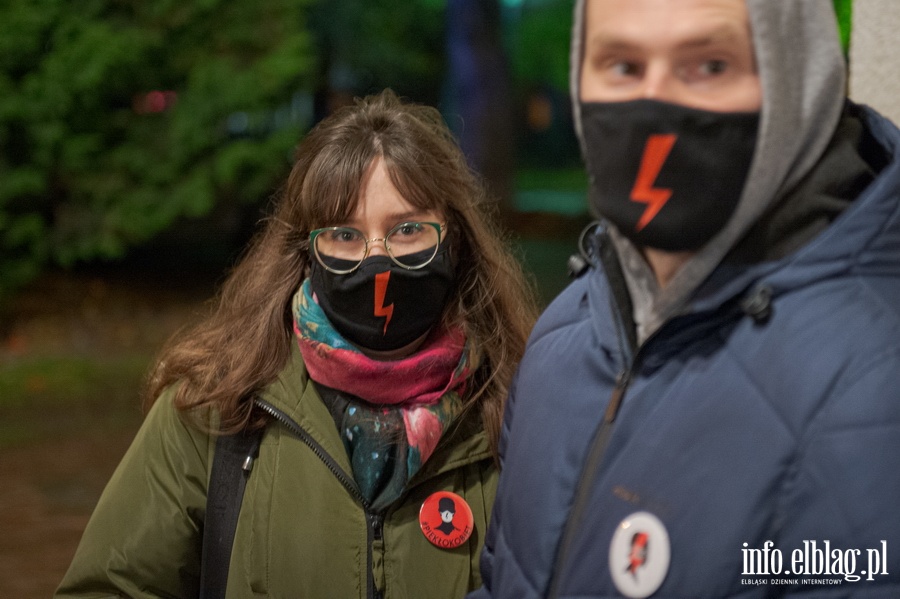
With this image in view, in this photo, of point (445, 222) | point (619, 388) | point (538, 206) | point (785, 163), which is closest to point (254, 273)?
point (445, 222)

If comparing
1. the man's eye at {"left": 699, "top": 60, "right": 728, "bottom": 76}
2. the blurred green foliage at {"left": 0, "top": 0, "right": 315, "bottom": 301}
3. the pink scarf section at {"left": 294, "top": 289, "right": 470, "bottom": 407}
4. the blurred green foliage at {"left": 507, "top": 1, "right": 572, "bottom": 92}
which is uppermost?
the blurred green foliage at {"left": 507, "top": 1, "right": 572, "bottom": 92}

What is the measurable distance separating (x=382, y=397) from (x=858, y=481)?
153 centimetres

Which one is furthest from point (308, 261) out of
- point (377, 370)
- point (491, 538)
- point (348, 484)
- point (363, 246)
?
point (491, 538)

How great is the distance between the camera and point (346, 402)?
8.68ft

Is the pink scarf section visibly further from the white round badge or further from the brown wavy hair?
the white round badge

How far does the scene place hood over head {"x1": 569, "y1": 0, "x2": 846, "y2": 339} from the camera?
4.50ft

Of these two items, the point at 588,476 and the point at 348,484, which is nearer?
the point at 588,476

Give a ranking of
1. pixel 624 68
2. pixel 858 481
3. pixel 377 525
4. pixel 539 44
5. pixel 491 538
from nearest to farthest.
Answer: pixel 858 481 → pixel 624 68 → pixel 491 538 → pixel 377 525 → pixel 539 44

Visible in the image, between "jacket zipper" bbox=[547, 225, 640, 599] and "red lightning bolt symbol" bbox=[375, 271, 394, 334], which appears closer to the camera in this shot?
"jacket zipper" bbox=[547, 225, 640, 599]

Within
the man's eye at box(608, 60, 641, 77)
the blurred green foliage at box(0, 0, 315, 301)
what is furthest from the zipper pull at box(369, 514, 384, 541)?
the blurred green foliage at box(0, 0, 315, 301)

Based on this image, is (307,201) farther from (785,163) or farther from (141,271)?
(141,271)

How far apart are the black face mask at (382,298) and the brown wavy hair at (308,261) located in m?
0.11

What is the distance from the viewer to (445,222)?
9.02 ft

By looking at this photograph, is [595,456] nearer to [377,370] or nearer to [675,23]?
[675,23]
